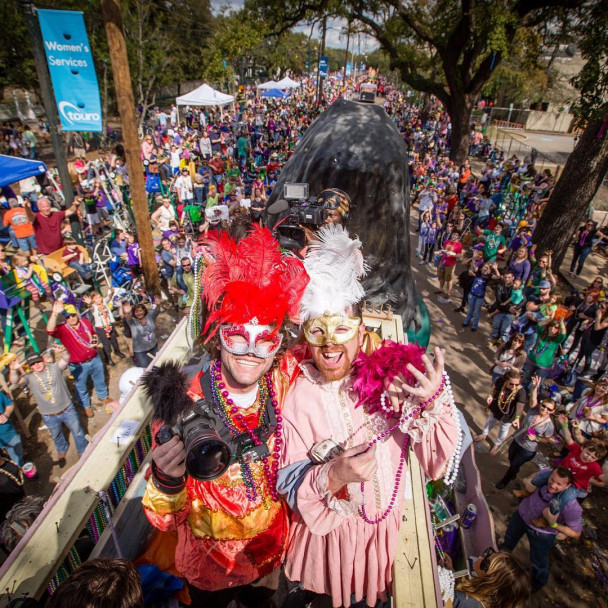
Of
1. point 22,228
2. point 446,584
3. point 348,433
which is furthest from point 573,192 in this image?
point 22,228

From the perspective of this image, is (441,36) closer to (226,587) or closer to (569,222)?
(569,222)

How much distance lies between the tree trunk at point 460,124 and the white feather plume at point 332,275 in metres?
14.7

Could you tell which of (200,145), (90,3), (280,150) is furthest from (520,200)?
(90,3)

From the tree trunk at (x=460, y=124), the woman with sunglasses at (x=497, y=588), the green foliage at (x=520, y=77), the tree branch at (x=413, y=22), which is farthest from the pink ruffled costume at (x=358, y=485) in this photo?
the tree branch at (x=413, y=22)

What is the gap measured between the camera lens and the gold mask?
0.63 metres

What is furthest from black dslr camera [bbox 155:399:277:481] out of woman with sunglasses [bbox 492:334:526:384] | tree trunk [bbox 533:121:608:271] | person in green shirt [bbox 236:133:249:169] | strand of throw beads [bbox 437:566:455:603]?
person in green shirt [bbox 236:133:249:169]

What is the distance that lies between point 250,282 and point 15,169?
653cm

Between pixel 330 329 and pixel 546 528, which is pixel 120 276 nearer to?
pixel 330 329

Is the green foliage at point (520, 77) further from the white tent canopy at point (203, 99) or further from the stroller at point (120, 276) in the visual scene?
the stroller at point (120, 276)

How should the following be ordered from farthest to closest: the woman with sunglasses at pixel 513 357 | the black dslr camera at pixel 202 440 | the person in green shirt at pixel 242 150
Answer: the person in green shirt at pixel 242 150
the woman with sunglasses at pixel 513 357
the black dslr camera at pixel 202 440

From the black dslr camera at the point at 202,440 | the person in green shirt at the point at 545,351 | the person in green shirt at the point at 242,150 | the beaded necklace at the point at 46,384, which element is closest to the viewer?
the black dslr camera at the point at 202,440

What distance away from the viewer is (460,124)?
14602 millimetres

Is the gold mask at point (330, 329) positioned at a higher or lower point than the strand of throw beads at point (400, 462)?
higher

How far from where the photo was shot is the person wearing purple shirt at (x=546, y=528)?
3.36 metres
